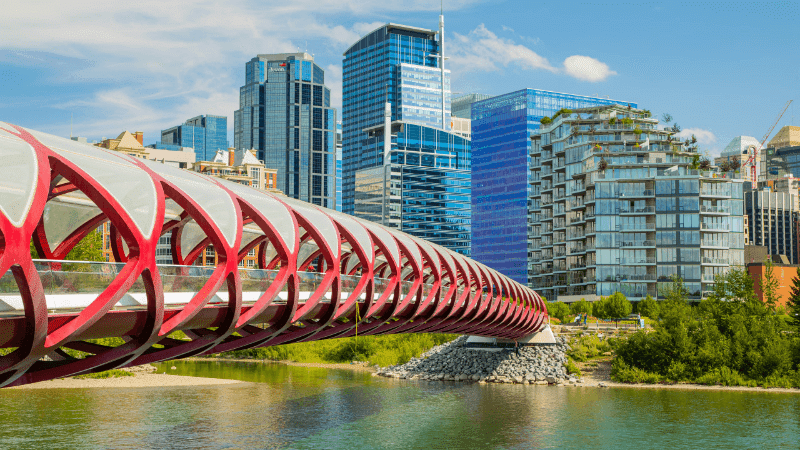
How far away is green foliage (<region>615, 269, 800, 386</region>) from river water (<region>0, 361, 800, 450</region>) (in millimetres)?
4781

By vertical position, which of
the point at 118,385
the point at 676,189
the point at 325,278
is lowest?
the point at 118,385

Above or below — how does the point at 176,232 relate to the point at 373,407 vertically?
above

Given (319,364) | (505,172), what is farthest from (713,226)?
(505,172)

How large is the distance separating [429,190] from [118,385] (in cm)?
14712

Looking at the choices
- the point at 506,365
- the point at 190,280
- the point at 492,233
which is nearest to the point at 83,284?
the point at 190,280

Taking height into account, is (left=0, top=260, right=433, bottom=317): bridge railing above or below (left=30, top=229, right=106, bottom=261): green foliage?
below

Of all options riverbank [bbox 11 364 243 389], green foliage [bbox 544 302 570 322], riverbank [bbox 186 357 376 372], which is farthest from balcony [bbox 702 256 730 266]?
riverbank [bbox 11 364 243 389]

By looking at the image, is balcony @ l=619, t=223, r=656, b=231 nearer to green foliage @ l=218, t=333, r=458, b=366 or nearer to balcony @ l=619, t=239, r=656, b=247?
balcony @ l=619, t=239, r=656, b=247

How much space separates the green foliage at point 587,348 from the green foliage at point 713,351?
408 centimetres

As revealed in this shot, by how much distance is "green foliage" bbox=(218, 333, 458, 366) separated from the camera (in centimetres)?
7512

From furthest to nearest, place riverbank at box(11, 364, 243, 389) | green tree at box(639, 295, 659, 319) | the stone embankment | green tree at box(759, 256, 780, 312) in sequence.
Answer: green tree at box(639, 295, 659, 319), green tree at box(759, 256, 780, 312), the stone embankment, riverbank at box(11, 364, 243, 389)

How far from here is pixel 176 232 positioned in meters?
25.5

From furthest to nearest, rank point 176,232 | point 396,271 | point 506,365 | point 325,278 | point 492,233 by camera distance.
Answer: point 492,233
point 506,365
point 396,271
point 176,232
point 325,278

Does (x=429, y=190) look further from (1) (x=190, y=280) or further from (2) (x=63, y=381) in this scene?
(1) (x=190, y=280)
